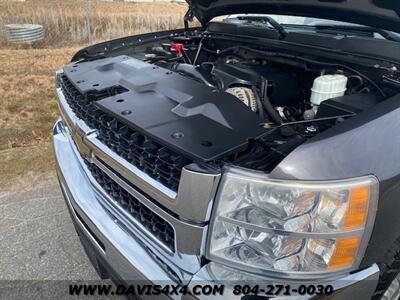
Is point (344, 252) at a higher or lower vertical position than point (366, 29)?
lower

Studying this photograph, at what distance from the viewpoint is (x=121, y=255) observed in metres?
1.50

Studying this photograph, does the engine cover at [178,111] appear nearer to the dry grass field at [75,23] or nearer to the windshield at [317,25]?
the windshield at [317,25]

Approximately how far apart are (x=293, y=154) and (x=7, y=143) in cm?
364

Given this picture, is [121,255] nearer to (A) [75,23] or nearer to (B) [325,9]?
(B) [325,9]

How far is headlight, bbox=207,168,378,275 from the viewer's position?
114 cm

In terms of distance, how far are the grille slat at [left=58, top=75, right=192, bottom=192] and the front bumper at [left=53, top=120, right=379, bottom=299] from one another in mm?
283

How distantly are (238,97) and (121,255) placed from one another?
95 centimetres

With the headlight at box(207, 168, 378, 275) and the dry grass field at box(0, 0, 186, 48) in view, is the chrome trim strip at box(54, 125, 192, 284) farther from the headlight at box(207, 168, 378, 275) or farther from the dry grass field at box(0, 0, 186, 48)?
the dry grass field at box(0, 0, 186, 48)

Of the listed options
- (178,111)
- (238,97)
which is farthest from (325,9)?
(178,111)

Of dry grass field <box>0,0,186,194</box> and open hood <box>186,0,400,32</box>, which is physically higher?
open hood <box>186,0,400,32</box>

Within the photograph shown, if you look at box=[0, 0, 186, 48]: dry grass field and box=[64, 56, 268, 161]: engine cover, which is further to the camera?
box=[0, 0, 186, 48]: dry grass field

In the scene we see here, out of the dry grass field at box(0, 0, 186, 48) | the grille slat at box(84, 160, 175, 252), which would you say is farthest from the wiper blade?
the dry grass field at box(0, 0, 186, 48)

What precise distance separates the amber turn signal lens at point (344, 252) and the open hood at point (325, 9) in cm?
130

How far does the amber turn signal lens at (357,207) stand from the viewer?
1.14 meters
